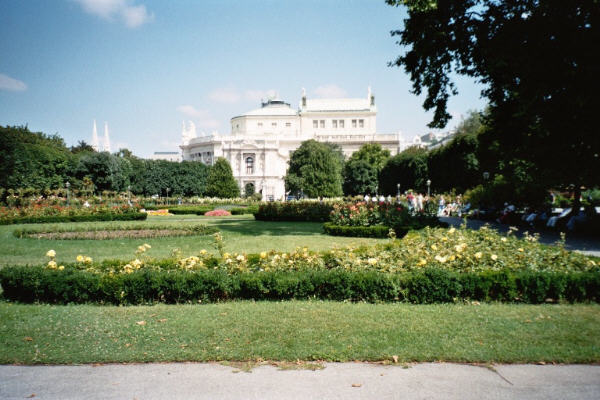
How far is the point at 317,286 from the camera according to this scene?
19.4 feet

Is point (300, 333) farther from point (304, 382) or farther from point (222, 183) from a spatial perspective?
point (222, 183)

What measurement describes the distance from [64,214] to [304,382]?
20920 mm

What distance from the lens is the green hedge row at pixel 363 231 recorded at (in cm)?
1405

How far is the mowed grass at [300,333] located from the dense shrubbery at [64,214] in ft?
53.9

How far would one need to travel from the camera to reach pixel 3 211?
20.4 metres

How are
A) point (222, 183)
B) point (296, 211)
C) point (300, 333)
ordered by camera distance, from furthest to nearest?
1. point (222, 183)
2. point (296, 211)
3. point (300, 333)

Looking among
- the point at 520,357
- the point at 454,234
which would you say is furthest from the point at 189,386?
the point at 454,234

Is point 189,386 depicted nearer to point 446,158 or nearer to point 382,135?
point 446,158

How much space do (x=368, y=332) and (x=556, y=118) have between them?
437 inches

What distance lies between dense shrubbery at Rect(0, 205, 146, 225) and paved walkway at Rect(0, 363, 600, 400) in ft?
61.1

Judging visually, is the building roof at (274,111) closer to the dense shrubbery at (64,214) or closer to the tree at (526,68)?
the dense shrubbery at (64,214)

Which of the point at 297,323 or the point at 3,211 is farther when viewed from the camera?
the point at 3,211

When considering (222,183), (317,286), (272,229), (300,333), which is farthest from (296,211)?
(222,183)

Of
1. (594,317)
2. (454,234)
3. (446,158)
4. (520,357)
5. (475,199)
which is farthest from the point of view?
(446,158)
